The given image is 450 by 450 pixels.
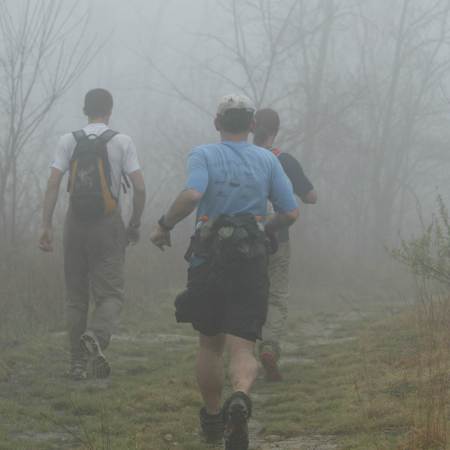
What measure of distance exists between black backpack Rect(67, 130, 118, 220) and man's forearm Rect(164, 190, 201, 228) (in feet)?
5.87

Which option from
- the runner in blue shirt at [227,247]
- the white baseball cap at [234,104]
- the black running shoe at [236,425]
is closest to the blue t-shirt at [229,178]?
the runner in blue shirt at [227,247]

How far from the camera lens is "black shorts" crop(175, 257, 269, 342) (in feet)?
12.2

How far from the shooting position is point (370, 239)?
2086cm

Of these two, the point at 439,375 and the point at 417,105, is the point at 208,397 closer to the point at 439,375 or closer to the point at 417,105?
the point at 439,375

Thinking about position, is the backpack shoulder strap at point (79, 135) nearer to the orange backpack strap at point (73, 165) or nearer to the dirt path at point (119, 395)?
the orange backpack strap at point (73, 165)

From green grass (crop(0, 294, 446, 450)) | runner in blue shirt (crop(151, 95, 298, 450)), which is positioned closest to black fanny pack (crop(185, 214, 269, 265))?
runner in blue shirt (crop(151, 95, 298, 450))

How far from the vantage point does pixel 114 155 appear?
570 centimetres

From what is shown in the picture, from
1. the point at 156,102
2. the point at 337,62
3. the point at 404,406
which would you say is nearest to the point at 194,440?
the point at 404,406

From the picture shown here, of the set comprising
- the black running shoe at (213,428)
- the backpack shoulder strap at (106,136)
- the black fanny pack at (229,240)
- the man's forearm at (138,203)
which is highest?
the backpack shoulder strap at (106,136)

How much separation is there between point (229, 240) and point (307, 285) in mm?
10431

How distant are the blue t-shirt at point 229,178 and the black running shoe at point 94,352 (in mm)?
1924

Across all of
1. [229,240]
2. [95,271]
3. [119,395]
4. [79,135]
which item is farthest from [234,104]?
[95,271]

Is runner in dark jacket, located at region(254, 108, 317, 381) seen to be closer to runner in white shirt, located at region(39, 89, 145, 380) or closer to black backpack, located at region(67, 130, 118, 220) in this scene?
runner in white shirt, located at region(39, 89, 145, 380)

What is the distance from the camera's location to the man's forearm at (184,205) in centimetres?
378
